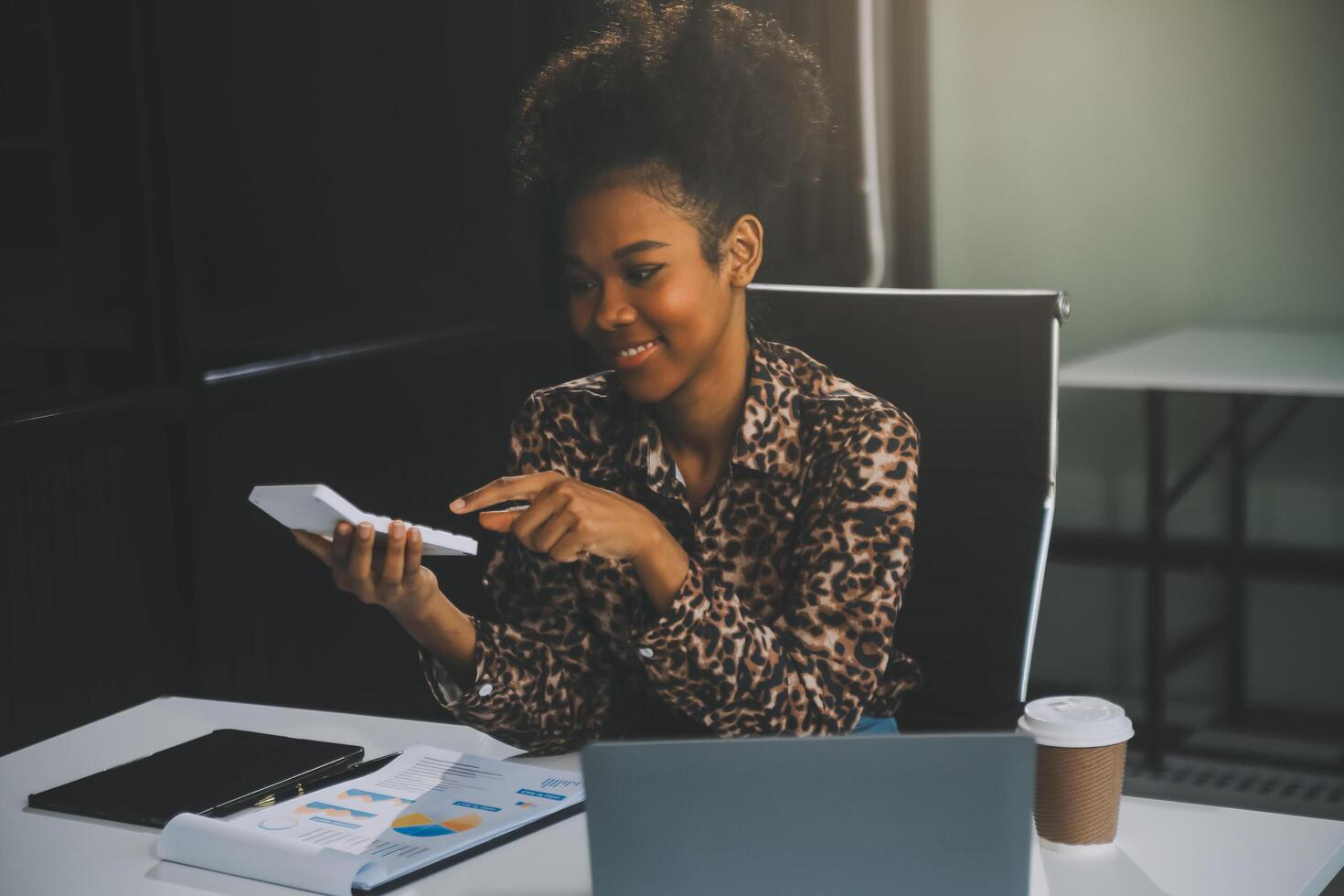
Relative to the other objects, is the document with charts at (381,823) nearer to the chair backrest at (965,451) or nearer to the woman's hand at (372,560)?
the woman's hand at (372,560)

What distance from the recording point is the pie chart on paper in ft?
3.26

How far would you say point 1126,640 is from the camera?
137 inches

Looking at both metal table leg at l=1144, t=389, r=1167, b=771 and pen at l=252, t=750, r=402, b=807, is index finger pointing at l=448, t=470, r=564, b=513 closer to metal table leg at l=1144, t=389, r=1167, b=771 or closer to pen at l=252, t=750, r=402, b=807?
pen at l=252, t=750, r=402, b=807

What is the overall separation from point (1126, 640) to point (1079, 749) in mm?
2677

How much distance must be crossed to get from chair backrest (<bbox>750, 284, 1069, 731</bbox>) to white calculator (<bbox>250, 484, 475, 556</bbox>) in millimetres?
519

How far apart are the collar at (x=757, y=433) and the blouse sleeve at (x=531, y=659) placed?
89 mm

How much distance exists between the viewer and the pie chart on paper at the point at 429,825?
99 cm

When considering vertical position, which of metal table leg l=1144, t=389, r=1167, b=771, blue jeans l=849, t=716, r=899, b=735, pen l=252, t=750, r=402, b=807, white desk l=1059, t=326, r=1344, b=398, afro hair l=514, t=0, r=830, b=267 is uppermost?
afro hair l=514, t=0, r=830, b=267

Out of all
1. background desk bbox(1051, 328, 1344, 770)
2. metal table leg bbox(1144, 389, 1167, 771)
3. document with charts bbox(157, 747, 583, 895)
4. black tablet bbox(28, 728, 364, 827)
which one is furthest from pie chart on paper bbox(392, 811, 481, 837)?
metal table leg bbox(1144, 389, 1167, 771)

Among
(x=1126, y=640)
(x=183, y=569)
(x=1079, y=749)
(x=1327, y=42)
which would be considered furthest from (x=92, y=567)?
(x=1327, y=42)

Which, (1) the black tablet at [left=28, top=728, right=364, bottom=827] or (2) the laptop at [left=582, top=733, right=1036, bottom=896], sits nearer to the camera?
(2) the laptop at [left=582, top=733, right=1036, bottom=896]

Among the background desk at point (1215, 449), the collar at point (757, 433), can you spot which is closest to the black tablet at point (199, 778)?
the collar at point (757, 433)

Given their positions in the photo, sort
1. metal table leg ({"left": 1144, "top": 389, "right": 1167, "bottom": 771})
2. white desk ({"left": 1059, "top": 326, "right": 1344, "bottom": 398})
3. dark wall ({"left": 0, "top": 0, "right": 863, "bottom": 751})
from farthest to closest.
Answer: metal table leg ({"left": 1144, "top": 389, "right": 1167, "bottom": 771}) → white desk ({"left": 1059, "top": 326, "right": 1344, "bottom": 398}) → dark wall ({"left": 0, "top": 0, "right": 863, "bottom": 751})

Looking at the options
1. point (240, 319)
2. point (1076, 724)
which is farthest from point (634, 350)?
point (240, 319)
